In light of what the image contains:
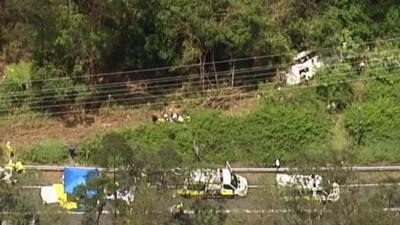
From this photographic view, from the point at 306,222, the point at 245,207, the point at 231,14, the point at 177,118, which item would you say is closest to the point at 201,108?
the point at 177,118

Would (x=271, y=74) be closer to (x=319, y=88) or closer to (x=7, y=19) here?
(x=319, y=88)

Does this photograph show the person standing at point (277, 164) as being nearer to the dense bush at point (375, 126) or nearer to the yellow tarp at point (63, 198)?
the dense bush at point (375, 126)

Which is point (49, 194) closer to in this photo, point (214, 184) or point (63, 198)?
point (63, 198)

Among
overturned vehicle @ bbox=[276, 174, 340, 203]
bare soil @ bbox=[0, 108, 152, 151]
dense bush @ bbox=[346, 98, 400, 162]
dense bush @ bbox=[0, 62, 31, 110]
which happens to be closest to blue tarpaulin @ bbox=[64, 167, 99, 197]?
bare soil @ bbox=[0, 108, 152, 151]

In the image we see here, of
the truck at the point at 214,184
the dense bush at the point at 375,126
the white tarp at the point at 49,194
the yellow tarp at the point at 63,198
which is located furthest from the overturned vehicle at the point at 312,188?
the white tarp at the point at 49,194

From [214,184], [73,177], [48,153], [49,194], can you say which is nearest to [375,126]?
[214,184]
